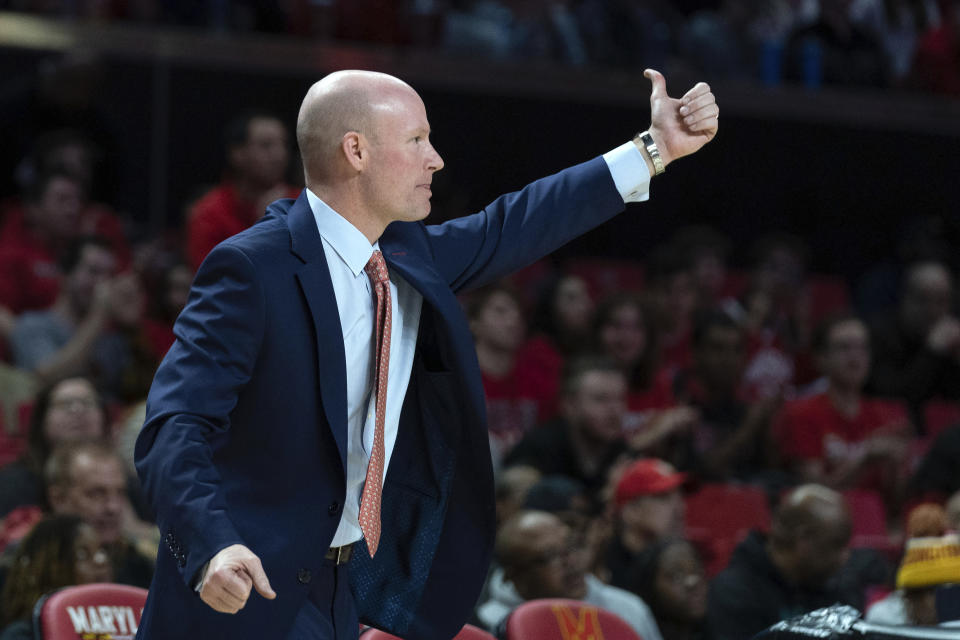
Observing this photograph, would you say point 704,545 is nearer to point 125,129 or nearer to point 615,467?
point 615,467

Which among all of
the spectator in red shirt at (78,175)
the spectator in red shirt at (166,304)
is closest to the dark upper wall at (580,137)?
the spectator in red shirt at (78,175)

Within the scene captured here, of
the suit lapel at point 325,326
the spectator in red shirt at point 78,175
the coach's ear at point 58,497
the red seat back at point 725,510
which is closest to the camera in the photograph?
the suit lapel at point 325,326

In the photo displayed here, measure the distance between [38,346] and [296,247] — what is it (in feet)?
12.6

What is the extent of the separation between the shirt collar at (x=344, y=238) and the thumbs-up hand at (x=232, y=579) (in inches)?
21.1

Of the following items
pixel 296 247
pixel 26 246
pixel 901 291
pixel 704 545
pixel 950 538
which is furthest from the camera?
pixel 901 291

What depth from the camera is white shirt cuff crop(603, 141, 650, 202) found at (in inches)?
95.7

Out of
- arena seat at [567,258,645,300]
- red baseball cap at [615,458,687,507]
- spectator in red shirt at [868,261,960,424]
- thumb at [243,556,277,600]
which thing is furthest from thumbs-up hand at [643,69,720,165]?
arena seat at [567,258,645,300]

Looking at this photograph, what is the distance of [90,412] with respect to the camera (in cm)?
485

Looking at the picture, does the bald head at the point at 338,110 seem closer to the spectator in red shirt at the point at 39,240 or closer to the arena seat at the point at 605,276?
the spectator in red shirt at the point at 39,240

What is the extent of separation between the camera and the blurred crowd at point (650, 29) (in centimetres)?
759

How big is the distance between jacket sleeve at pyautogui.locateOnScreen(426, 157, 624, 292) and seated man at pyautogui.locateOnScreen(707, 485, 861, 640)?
2425 millimetres

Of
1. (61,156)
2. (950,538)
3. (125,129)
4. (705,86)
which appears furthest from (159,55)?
(705,86)

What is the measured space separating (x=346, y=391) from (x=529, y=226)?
0.47 meters

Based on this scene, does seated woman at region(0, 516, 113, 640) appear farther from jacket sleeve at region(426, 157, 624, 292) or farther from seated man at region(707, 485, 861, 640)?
seated man at region(707, 485, 861, 640)
